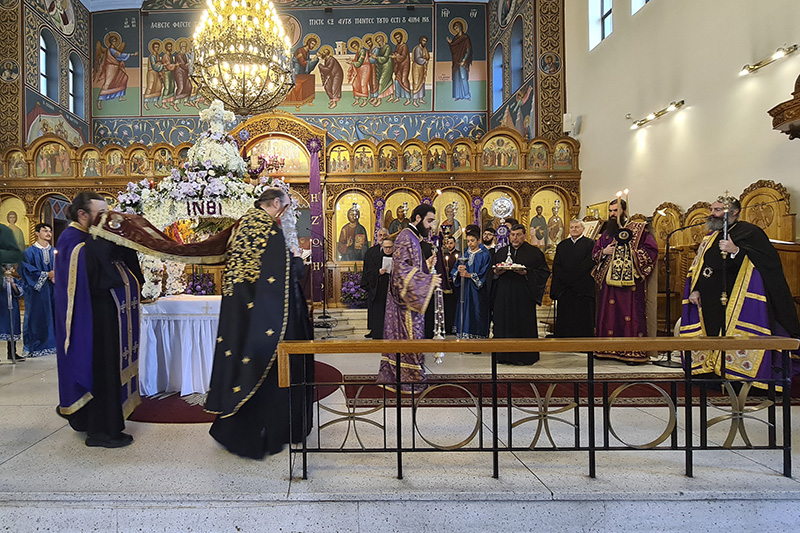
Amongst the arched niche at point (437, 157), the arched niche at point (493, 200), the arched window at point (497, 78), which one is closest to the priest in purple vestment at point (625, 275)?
the arched niche at point (493, 200)

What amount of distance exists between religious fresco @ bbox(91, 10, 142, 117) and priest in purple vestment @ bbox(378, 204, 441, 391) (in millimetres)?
14808

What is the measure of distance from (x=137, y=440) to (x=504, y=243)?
622cm

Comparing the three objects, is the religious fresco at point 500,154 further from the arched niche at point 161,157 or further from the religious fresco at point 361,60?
the arched niche at point 161,157

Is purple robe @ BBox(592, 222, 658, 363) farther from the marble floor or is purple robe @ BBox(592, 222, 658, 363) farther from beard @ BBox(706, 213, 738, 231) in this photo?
the marble floor

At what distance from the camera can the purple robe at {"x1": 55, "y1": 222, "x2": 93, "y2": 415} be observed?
366cm

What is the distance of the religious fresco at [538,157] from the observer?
469 inches

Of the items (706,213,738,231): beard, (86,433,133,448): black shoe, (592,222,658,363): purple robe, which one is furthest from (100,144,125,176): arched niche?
(706,213,738,231): beard

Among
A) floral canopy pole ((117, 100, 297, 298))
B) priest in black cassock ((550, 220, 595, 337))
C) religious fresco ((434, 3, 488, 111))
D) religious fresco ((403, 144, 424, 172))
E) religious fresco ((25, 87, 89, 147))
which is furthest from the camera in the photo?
religious fresco ((434, 3, 488, 111))

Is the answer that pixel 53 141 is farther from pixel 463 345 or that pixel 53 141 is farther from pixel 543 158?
pixel 463 345

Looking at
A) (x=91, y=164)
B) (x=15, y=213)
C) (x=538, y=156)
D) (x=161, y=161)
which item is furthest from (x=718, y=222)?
(x=15, y=213)

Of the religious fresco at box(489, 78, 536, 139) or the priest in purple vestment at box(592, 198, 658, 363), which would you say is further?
the religious fresco at box(489, 78, 536, 139)

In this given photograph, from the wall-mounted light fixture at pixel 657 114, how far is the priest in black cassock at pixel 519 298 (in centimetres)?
356

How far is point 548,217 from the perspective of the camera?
39.0 feet

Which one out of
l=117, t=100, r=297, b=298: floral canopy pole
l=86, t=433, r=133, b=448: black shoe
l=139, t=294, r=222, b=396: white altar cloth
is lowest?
l=86, t=433, r=133, b=448: black shoe
